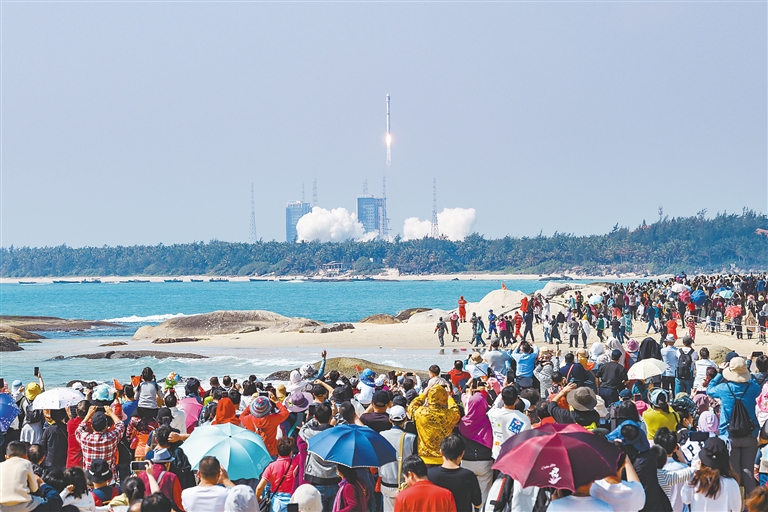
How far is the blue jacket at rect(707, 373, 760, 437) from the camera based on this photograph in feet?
31.1

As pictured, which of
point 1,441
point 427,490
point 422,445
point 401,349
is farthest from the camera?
point 401,349

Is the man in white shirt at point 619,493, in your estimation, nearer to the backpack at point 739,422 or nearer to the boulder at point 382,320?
the backpack at point 739,422

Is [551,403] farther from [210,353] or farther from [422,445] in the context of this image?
[210,353]

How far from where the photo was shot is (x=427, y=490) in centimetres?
593

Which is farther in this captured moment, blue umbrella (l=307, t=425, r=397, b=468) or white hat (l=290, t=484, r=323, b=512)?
blue umbrella (l=307, t=425, r=397, b=468)

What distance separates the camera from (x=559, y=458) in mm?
5582

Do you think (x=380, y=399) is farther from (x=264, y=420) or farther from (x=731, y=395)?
(x=731, y=395)

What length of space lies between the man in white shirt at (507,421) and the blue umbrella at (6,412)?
5688 millimetres

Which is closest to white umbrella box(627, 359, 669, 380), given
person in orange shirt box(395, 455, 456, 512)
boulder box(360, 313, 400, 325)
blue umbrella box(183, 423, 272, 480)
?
blue umbrella box(183, 423, 272, 480)

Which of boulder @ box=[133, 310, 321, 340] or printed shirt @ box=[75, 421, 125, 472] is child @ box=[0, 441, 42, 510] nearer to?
printed shirt @ box=[75, 421, 125, 472]

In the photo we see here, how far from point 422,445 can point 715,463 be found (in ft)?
8.70

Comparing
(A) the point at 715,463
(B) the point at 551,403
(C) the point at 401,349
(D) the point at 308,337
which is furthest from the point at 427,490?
(D) the point at 308,337

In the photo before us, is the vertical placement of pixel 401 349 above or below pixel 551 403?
below

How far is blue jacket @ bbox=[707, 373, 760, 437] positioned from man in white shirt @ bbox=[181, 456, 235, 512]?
20.3ft
